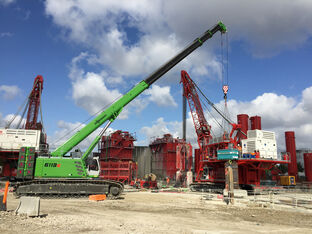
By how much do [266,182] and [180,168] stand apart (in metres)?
12.3

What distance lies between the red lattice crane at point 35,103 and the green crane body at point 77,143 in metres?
30.1

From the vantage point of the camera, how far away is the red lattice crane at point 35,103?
4588cm

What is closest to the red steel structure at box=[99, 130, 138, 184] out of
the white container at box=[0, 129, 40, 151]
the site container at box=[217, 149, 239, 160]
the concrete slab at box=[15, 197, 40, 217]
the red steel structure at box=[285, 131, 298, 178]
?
the white container at box=[0, 129, 40, 151]

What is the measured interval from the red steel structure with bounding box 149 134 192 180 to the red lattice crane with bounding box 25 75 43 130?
23.0m

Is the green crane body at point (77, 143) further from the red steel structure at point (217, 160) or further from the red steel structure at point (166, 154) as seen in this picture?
the red steel structure at point (166, 154)

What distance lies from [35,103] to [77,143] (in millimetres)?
31132

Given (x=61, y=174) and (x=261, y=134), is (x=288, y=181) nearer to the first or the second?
(x=261, y=134)

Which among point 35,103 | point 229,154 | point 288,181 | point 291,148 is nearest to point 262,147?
point 229,154

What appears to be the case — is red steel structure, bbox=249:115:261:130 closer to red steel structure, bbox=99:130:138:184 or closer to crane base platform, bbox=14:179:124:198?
red steel structure, bbox=99:130:138:184

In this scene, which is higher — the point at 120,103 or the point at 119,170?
the point at 120,103

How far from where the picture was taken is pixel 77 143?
809 inches

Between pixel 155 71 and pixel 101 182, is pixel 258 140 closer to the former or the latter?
pixel 155 71

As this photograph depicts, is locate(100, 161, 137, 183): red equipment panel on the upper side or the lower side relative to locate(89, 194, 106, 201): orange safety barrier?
upper

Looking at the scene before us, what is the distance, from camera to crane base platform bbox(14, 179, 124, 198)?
18.4 metres
